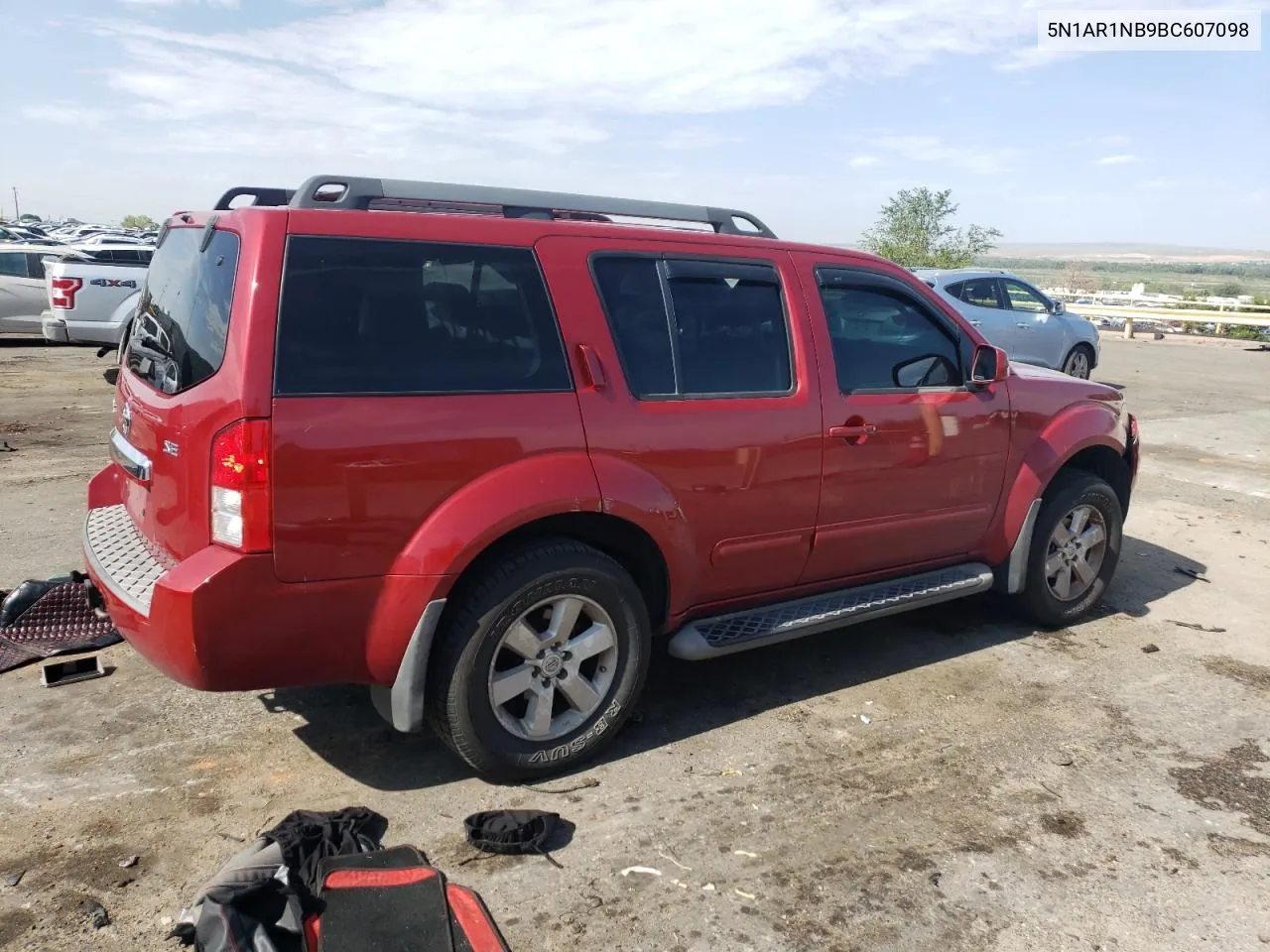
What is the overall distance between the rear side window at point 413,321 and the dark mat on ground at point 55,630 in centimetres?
218

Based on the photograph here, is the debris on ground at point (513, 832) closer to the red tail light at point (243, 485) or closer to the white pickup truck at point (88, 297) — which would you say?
the red tail light at point (243, 485)

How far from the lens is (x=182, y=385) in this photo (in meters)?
3.25

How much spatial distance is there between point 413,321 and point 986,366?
109 inches

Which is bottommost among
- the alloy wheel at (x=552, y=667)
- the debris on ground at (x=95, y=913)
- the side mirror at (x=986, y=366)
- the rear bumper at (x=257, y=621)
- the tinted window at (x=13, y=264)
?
the debris on ground at (x=95, y=913)

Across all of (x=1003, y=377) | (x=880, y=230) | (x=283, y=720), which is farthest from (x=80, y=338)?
(x=880, y=230)

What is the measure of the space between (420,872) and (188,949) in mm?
616

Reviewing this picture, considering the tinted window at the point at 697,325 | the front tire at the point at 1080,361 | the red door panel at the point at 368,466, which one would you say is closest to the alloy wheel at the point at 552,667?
the red door panel at the point at 368,466

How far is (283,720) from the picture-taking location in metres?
3.99

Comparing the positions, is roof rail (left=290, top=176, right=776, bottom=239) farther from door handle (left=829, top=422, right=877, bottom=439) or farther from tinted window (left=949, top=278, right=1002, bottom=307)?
tinted window (left=949, top=278, right=1002, bottom=307)

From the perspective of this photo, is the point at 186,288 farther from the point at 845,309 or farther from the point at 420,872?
the point at 845,309

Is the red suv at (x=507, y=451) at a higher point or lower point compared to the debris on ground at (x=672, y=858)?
higher

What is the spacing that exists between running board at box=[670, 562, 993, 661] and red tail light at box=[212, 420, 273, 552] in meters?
1.62

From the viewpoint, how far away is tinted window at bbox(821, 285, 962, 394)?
4.36 m

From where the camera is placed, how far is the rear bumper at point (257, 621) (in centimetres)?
302
